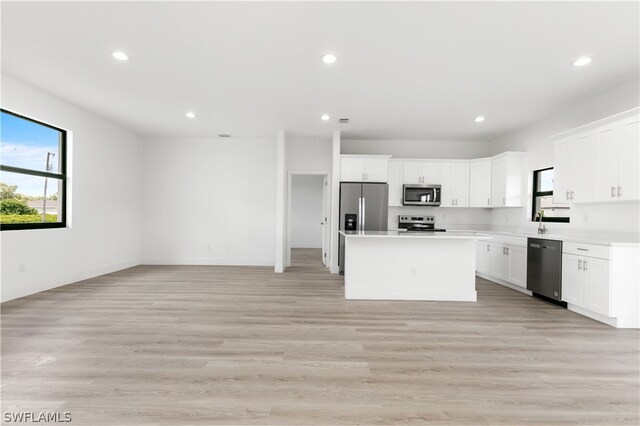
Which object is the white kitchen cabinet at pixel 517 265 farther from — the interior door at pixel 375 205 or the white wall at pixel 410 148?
the white wall at pixel 410 148

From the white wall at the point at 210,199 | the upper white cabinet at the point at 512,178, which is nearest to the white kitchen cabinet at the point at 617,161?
the upper white cabinet at the point at 512,178

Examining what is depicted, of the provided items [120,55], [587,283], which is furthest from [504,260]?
[120,55]

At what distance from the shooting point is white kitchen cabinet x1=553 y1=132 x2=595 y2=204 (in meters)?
3.95

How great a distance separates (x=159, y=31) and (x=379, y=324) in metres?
3.62

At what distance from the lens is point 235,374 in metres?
2.23

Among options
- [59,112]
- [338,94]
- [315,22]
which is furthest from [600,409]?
[59,112]

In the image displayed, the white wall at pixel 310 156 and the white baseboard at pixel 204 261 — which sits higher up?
the white wall at pixel 310 156

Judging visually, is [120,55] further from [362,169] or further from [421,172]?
[421,172]

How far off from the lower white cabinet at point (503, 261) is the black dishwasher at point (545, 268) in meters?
0.17

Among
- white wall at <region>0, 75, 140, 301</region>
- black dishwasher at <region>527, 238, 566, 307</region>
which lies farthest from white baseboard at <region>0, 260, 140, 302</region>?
black dishwasher at <region>527, 238, 566, 307</region>

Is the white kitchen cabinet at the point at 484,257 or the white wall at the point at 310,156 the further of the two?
the white wall at the point at 310,156

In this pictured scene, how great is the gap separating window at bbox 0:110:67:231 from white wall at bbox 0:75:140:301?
13 cm

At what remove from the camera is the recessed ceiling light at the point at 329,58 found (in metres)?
3.13

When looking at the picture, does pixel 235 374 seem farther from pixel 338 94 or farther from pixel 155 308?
pixel 338 94
